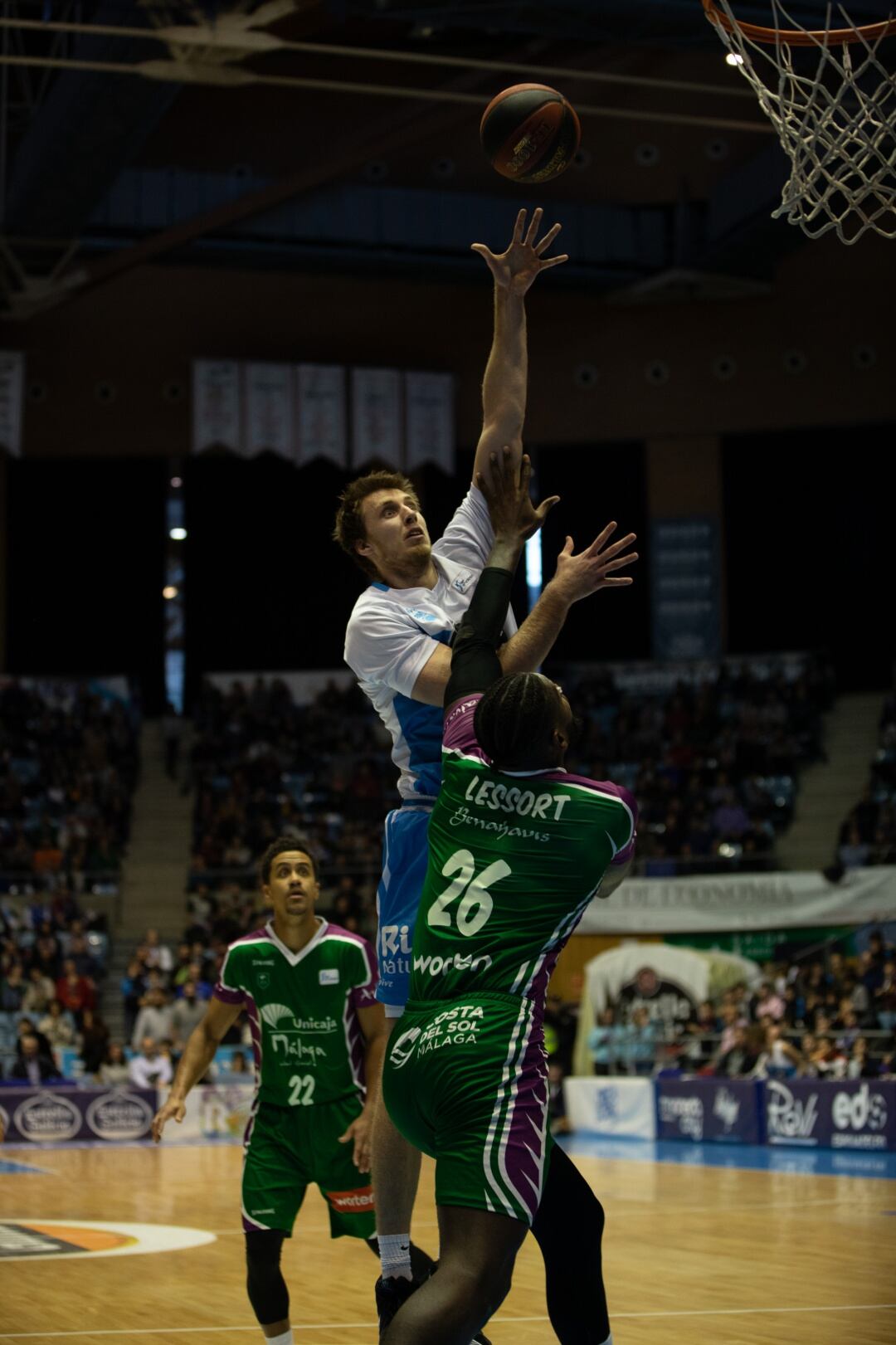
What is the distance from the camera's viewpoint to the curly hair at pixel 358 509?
217 inches

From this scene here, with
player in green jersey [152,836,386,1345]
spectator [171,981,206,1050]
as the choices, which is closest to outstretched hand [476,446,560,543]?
player in green jersey [152,836,386,1345]

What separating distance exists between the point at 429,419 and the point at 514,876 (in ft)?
90.2

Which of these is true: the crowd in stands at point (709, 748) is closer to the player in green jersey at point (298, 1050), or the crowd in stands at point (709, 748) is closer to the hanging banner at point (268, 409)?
the hanging banner at point (268, 409)

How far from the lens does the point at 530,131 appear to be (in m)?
5.79

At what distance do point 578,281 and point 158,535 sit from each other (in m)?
10.3

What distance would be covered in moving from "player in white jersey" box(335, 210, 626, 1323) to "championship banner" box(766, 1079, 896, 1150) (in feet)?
42.5

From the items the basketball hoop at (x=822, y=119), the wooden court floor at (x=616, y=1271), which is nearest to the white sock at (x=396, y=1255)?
the wooden court floor at (x=616, y=1271)

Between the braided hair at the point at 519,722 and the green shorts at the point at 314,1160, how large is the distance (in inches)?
131

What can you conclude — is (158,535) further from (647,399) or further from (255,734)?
(647,399)

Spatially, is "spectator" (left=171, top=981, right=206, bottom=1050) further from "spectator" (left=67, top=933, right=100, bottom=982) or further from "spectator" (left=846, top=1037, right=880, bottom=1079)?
"spectator" (left=846, top=1037, right=880, bottom=1079)

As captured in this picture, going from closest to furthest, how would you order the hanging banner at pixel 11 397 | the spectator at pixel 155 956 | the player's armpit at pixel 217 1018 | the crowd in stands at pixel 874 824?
the player's armpit at pixel 217 1018 → the spectator at pixel 155 956 → the crowd in stands at pixel 874 824 → the hanging banner at pixel 11 397

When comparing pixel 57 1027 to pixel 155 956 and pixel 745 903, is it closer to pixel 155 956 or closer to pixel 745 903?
pixel 155 956

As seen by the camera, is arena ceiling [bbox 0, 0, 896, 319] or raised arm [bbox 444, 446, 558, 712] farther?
arena ceiling [bbox 0, 0, 896, 319]

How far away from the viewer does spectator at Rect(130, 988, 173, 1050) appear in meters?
21.1
